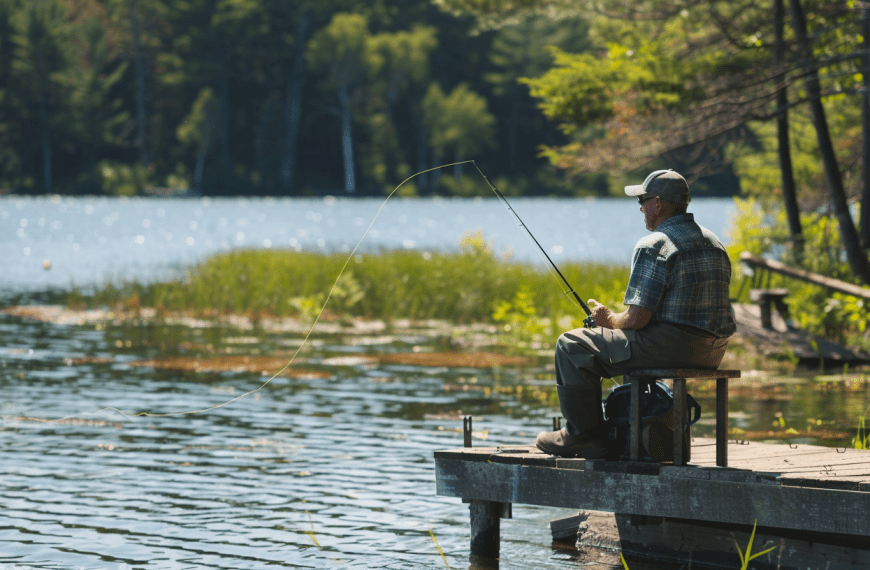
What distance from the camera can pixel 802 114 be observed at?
18.3m

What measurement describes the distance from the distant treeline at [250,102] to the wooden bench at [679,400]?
268 feet

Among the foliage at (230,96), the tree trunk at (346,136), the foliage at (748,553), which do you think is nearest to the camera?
the foliage at (748,553)

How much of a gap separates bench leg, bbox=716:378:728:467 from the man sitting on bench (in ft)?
0.47

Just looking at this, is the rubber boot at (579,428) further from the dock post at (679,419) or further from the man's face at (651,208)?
the man's face at (651,208)

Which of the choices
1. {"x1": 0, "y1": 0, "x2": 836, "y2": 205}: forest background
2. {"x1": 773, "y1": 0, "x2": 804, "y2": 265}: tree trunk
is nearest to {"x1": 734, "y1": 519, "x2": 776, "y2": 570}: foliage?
{"x1": 773, "y1": 0, "x2": 804, "y2": 265}: tree trunk

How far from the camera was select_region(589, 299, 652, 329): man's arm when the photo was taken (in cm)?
645

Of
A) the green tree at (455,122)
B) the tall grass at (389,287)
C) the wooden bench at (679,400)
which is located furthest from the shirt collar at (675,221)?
the green tree at (455,122)

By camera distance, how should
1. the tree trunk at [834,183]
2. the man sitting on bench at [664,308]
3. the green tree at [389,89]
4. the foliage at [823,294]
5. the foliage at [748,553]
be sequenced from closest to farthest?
the foliage at [748,553]
the man sitting on bench at [664,308]
the tree trunk at [834,183]
the foliage at [823,294]
the green tree at [389,89]

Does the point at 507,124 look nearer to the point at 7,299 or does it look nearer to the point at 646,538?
the point at 7,299

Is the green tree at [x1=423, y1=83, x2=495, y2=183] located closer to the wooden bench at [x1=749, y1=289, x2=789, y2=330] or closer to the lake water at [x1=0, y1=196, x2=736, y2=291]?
the lake water at [x1=0, y1=196, x2=736, y2=291]

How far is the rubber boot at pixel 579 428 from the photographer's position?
22.0 feet

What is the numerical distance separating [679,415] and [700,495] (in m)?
0.43

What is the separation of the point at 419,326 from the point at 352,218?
169ft

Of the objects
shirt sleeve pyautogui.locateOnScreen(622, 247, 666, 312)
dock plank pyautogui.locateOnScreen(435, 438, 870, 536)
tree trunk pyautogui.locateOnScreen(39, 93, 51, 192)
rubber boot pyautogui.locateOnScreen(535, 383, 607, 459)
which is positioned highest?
tree trunk pyautogui.locateOnScreen(39, 93, 51, 192)
